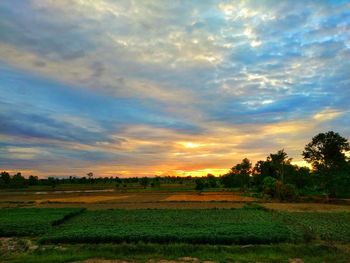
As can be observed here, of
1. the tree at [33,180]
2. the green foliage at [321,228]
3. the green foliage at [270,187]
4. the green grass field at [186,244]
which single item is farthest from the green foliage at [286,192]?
the tree at [33,180]

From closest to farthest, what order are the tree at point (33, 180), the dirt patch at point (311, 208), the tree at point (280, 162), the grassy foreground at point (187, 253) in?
the grassy foreground at point (187, 253), the dirt patch at point (311, 208), the tree at point (280, 162), the tree at point (33, 180)

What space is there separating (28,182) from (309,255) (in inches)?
6112

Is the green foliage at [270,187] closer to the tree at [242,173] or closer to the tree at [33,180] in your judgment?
the tree at [242,173]

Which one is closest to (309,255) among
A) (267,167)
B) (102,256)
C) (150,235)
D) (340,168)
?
(150,235)

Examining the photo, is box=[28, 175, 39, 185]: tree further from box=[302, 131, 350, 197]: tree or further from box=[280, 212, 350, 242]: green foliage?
box=[280, 212, 350, 242]: green foliage

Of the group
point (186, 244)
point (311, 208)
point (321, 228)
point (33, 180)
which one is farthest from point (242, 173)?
point (33, 180)

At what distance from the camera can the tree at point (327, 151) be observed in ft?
215

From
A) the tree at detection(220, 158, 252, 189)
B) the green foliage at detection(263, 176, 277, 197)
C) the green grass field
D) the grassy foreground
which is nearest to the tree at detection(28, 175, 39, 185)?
the tree at detection(220, 158, 252, 189)

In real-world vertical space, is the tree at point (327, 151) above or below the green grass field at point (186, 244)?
above

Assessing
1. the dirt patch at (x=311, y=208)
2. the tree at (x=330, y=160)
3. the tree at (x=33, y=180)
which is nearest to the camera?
the dirt patch at (x=311, y=208)

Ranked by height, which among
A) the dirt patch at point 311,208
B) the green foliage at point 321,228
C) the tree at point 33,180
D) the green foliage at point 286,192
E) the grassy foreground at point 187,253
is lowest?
the grassy foreground at point 187,253

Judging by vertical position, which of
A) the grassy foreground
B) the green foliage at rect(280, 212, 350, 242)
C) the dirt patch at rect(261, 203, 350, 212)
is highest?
the dirt patch at rect(261, 203, 350, 212)

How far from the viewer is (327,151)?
66750 mm

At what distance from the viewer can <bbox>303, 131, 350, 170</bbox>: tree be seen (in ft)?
215
